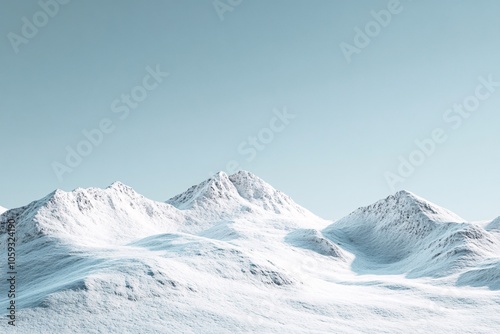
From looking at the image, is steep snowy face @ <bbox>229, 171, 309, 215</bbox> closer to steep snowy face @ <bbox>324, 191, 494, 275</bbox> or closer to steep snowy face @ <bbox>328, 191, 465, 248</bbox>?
steep snowy face @ <bbox>324, 191, 494, 275</bbox>

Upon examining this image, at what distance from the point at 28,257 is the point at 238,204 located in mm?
62360

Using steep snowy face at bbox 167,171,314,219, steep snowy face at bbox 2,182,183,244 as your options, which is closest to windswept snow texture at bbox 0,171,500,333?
steep snowy face at bbox 2,182,183,244

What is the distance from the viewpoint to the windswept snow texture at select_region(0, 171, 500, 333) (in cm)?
3866

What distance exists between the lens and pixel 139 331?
34594 millimetres

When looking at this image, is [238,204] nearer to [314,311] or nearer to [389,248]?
[389,248]

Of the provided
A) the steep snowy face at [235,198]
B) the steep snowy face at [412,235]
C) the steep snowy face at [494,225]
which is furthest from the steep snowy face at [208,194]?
the steep snowy face at [494,225]

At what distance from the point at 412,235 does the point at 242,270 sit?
4944cm

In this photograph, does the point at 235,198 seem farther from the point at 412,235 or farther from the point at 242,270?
the point at 242,270

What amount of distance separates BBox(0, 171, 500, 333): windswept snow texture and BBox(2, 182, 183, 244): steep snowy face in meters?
0.29

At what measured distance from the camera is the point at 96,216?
8488cm

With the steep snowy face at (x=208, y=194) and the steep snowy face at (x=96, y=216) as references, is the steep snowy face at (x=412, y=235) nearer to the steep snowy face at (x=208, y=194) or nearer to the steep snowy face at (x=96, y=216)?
the steep snowy face at (x=208, y=194)

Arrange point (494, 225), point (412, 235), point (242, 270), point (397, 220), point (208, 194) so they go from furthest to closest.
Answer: point (208, 194) → point (397, 220) → point (494, 225) → point (412, 235) → point (242, 270)

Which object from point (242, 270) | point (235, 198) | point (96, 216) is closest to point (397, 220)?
point (235, 198)

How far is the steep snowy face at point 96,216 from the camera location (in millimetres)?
71875
